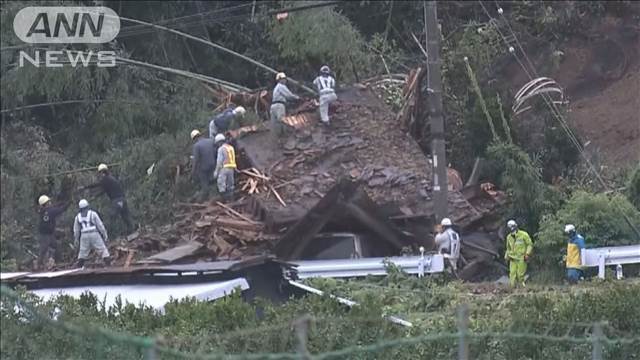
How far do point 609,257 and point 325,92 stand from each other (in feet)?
24.7

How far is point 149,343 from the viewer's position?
5.93 meters

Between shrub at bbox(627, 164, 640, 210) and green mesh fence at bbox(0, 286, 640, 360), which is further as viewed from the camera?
shrub at bbox(627, 164, 640, 210)

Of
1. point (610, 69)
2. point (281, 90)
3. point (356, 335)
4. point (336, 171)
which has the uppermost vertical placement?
point (610, 69)

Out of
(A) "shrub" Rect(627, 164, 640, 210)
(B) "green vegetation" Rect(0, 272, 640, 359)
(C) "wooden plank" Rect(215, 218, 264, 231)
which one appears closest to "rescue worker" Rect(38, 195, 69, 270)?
(C) "wooden plank" Rect(215, 218, 264, 231)

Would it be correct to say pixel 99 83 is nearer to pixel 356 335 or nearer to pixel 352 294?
pixel 352 294

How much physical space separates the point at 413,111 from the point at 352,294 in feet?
32.6

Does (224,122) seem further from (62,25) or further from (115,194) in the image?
(62,25)

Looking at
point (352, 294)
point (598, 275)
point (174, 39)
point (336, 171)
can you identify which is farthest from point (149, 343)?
point (174, 39)

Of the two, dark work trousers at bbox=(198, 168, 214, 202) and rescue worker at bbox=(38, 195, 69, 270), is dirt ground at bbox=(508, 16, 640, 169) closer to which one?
dark work trousers at bbox=(198, 168, 214, 202)

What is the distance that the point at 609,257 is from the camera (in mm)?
19312

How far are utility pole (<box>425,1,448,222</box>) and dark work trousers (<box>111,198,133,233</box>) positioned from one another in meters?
6.76

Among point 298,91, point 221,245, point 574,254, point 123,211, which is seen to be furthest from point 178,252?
point 298,91

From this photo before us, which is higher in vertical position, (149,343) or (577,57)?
(577,57)

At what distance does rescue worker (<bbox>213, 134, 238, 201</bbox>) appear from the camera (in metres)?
22.7
